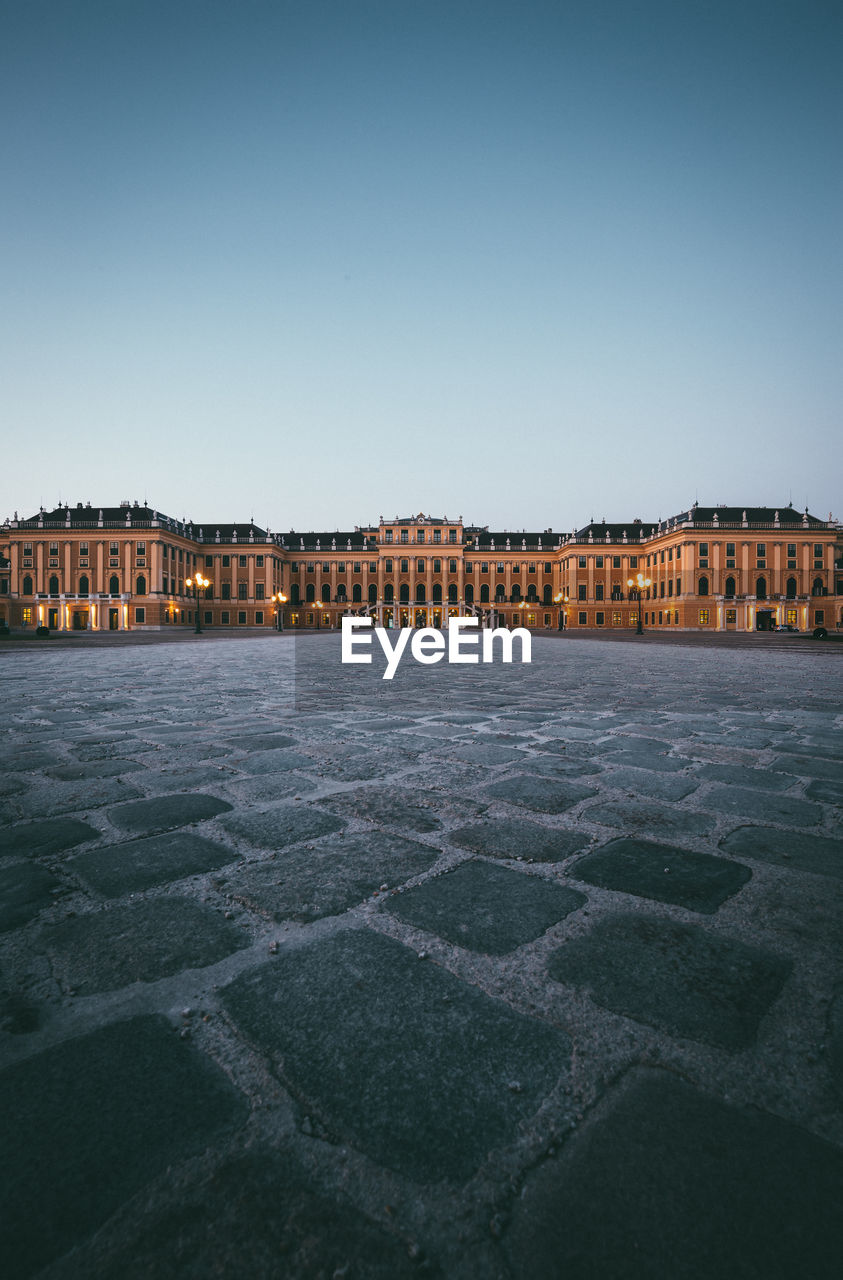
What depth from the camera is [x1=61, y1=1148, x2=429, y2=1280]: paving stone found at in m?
0.78

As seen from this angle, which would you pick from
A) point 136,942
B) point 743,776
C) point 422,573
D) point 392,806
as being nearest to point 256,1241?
point 136,942

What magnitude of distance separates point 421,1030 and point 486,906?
577mm

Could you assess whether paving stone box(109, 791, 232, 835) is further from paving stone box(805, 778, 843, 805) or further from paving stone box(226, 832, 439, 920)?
paving stone box(805, 778, 843, 805)

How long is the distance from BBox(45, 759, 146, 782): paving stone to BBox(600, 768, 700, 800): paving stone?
8.88 ft

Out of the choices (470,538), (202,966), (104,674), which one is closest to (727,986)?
(202,966)

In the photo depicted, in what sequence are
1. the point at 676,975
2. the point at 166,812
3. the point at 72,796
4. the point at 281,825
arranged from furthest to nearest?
the point at 72,796, the point at 166,812, the point at 281,825, the point at 676,975

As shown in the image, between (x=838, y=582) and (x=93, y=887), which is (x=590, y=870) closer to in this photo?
(x=93, y=887)

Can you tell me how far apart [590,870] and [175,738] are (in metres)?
3.32

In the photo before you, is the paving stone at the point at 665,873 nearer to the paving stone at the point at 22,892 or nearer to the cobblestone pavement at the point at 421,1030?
the cobblestone pavement at the point at 421,1030

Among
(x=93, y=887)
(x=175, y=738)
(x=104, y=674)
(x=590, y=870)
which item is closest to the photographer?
(x=93, y=887)

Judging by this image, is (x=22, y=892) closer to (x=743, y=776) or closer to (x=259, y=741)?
(x=259, y=741)

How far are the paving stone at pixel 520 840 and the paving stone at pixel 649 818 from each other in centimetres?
24

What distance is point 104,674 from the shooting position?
30.9 ft

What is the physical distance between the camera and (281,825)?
2492 mm
